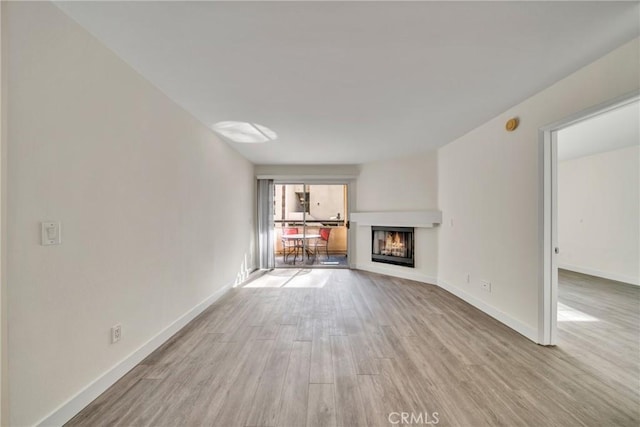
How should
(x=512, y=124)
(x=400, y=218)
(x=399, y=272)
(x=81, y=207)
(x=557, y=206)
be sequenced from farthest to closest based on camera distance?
1. (x=399, y=272)
2. (x=400, y=218)
3. (x=512, y=124)
4. (x=557, y=206)
5. (x=81, y=207)

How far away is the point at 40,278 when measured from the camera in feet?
4.06

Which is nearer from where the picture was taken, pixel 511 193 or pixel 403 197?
pixel 511 193

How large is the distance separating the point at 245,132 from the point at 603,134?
5.11 metres

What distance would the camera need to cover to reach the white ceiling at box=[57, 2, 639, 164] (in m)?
1.32

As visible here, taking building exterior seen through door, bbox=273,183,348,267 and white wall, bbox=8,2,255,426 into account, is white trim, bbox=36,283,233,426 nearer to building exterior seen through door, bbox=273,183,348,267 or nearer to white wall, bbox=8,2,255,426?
Answer: white wall, bbox=8,2,255,426

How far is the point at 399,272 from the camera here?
4.59 meters

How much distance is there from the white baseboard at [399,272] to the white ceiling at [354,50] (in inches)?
108

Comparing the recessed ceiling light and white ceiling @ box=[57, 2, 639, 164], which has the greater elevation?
white ceiling @ box=[57, 2, 639, 164]

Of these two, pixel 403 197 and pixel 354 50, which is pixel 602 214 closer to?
pixel 403 197

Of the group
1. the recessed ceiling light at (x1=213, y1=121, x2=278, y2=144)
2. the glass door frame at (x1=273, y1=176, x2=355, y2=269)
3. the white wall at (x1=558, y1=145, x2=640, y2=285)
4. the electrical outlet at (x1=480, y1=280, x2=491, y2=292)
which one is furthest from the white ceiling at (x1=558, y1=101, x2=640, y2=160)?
the recessed ceiling light at (x1=213, y1=121, x2=278, y2=144)

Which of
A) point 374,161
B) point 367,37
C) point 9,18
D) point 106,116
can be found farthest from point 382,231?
point 9,18

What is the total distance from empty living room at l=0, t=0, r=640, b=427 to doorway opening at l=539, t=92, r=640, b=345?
2 centimetres

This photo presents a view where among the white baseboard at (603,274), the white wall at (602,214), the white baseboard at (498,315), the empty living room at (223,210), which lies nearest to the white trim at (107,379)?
the empty living room at (223,210)

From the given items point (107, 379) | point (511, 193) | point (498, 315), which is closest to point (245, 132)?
point (107, 379)
